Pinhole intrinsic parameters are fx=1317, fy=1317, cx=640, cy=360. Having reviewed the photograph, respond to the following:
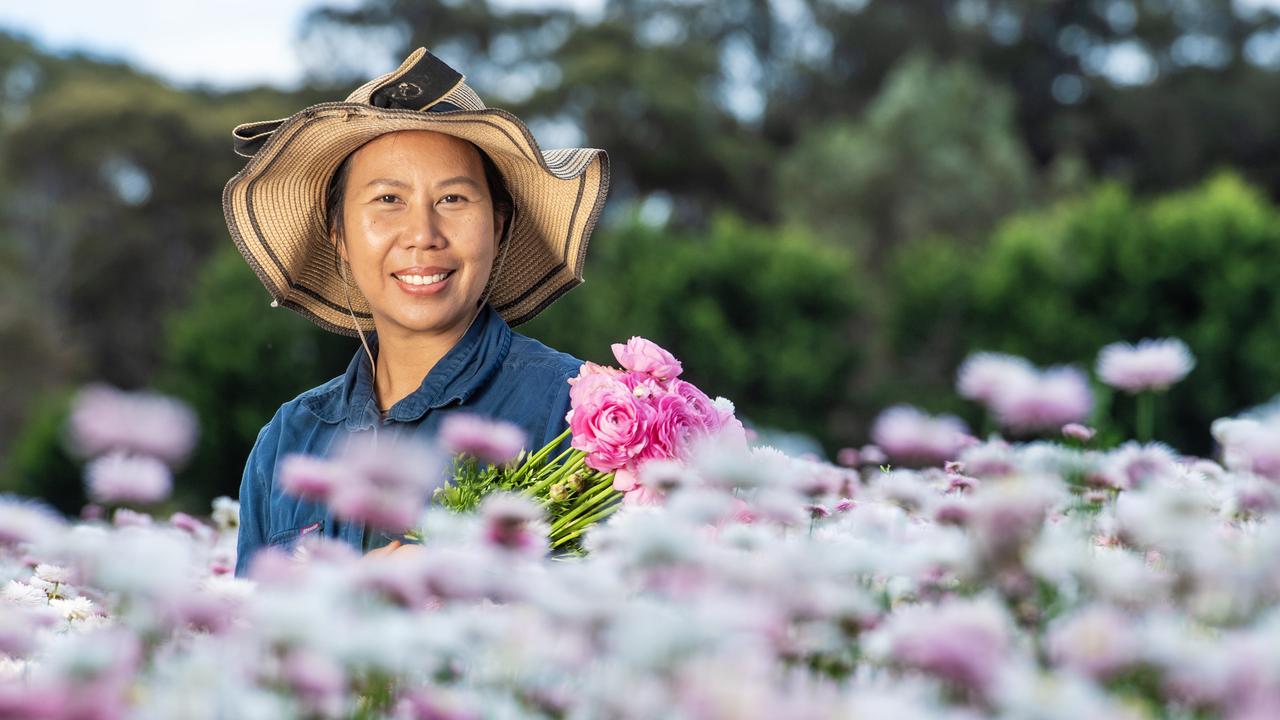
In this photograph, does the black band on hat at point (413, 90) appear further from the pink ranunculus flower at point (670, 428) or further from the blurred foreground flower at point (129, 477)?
the blurred foreground flower at point (129, 477)

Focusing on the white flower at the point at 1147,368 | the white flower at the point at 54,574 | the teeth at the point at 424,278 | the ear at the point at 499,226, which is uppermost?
the ear at the point at 499,226

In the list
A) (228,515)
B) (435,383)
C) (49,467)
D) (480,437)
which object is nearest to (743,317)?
(49,467)

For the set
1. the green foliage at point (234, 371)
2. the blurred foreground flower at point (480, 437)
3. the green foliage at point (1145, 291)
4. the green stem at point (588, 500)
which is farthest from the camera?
the green foliage at point (234, 371)

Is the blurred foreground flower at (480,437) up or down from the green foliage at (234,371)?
down

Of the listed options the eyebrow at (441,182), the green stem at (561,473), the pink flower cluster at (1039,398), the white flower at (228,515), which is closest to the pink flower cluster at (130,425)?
the pink flower cluster at (1039,398)

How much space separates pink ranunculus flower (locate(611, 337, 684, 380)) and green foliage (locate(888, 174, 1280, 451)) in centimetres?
1131

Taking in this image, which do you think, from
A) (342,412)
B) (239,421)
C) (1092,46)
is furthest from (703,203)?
(342,412)

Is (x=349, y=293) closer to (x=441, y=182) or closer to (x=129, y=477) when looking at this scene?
(x=441, y=182)

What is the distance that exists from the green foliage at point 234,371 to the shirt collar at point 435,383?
10881 millimetres

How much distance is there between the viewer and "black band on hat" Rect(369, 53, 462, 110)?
8.95ft

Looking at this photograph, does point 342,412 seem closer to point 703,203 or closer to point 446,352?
point 446,352

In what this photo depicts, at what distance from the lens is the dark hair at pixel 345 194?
9.62ft

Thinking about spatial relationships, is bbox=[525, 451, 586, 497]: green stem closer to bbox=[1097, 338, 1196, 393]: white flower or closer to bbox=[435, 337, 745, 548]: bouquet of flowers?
bbox=[435, 337, 745, 548]: bouquet of flowers

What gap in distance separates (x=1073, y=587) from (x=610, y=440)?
86 cm
